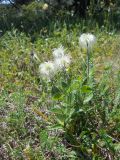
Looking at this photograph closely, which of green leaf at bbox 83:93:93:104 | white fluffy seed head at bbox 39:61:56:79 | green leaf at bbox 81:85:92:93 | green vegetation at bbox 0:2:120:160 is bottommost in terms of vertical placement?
green vegetation at bbox 0:2:120:160

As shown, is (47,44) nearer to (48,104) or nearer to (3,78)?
(3,78)

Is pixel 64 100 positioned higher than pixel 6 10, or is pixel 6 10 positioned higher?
pixel 64 100

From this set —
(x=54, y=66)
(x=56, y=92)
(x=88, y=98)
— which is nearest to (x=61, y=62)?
(x=54, y=66)

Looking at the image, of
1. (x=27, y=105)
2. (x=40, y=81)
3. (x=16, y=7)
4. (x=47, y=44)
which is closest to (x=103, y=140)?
(x=27, y=105)

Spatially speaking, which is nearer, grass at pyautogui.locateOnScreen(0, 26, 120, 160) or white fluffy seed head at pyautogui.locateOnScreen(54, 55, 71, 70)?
grass at pyautogui.locateOnScreen(0, 26, 120, 160)

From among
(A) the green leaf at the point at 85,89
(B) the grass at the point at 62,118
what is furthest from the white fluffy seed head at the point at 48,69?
(A) the green leaf at the point at 85,89

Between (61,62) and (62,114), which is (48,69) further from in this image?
(62,114)

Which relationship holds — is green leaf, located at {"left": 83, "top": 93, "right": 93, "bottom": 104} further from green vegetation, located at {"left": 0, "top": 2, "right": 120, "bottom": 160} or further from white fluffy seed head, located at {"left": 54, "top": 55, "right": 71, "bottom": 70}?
white fluffy seed head, located at {"left": 54, "top": 55, "right": 71, "bottom": 70}

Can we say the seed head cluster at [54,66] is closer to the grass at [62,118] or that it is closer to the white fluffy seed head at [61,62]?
the white fluffy seed head at [61,62]

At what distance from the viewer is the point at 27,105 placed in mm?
4309

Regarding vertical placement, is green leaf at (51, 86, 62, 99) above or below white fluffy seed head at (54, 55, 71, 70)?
below

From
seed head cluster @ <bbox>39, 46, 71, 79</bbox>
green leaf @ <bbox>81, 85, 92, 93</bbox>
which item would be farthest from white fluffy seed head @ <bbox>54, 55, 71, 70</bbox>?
green leaf @ <bbox>81, 85, 92, 93</bbox>

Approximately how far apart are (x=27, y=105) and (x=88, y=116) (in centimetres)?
68

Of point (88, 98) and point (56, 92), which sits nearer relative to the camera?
point (88, 98)
